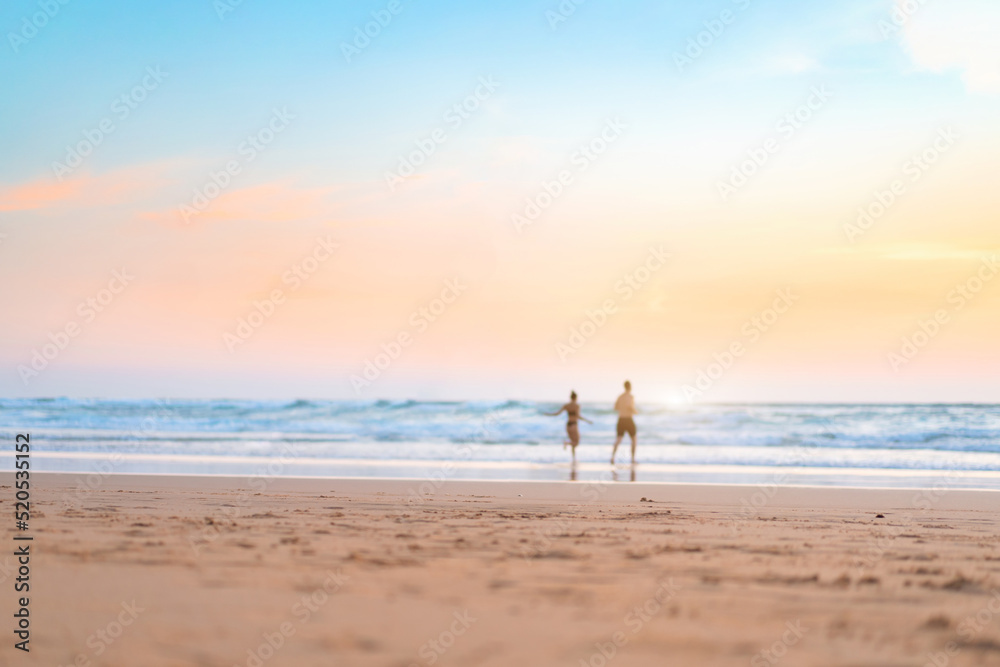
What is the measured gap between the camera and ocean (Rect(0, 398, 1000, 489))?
54.3 feet

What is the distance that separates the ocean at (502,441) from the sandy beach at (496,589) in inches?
299

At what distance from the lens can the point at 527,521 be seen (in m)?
8.05

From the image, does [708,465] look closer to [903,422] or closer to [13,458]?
[13,458]

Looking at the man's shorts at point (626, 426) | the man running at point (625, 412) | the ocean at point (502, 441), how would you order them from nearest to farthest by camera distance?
1. the ocean at point (502, 441)
2. the man's shorts at point (626, 426)
3. the man running at point (625, 412)

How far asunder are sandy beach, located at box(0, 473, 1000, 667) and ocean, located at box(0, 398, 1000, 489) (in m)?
7.59

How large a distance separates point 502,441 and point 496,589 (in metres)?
24.5

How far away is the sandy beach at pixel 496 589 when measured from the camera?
11.8 feet

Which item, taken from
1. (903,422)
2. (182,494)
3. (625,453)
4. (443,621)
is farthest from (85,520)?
(903,422)

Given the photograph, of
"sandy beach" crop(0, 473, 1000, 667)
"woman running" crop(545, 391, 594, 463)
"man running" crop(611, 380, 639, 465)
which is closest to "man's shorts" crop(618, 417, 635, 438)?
"man running" crop(611, 380, 639, 465)

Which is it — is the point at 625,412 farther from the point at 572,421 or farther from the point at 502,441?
the point at 502,441

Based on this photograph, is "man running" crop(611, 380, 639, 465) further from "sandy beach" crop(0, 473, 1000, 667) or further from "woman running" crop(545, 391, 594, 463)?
"sandy beach" crop(0, 473, 1000, 667)

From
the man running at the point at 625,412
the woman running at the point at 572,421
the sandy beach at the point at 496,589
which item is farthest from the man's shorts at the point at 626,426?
the sandy beach at the point at 496,589

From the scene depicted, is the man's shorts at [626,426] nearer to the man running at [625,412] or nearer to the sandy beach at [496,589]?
the man running at [625,412]

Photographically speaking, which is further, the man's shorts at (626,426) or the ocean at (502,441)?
the man's shorts at (626,426)
